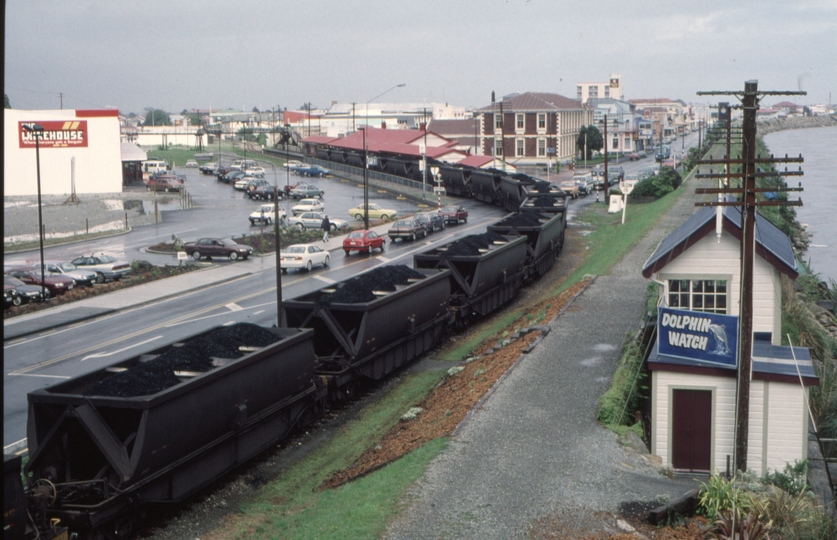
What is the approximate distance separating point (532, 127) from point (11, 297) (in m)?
88.5

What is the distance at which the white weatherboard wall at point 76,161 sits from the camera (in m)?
82.9

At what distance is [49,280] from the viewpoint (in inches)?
1571

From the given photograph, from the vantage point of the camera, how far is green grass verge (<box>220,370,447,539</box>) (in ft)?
43.1

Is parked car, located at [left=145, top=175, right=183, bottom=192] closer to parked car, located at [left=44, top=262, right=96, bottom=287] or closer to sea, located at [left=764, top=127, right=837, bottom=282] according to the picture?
parked car, located at [left=44, top=262, right=96, bottom=287]

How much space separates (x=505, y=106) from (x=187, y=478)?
104895 millimetres

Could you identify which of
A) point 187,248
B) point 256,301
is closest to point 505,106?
point 187,248

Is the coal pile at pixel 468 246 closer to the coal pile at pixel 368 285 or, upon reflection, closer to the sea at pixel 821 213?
the coal pile at pixel 368 285

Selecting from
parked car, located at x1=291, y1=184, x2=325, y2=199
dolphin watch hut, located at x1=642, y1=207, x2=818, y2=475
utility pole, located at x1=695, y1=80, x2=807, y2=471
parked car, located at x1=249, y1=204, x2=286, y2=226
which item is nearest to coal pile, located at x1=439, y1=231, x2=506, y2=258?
dolphin watch hut, located at x1=642, y1=207, x2=818, y2=475

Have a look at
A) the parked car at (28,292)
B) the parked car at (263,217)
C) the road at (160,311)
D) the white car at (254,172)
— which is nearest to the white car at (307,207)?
the parked car at (263,217)

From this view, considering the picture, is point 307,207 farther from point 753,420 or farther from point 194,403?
point 753,420

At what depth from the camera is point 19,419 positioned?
21.5 metres

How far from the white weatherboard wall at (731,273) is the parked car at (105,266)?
3042cm

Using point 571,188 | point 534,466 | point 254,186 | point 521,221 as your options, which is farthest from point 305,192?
point 534,466

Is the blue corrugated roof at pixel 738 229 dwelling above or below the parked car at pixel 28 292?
above
